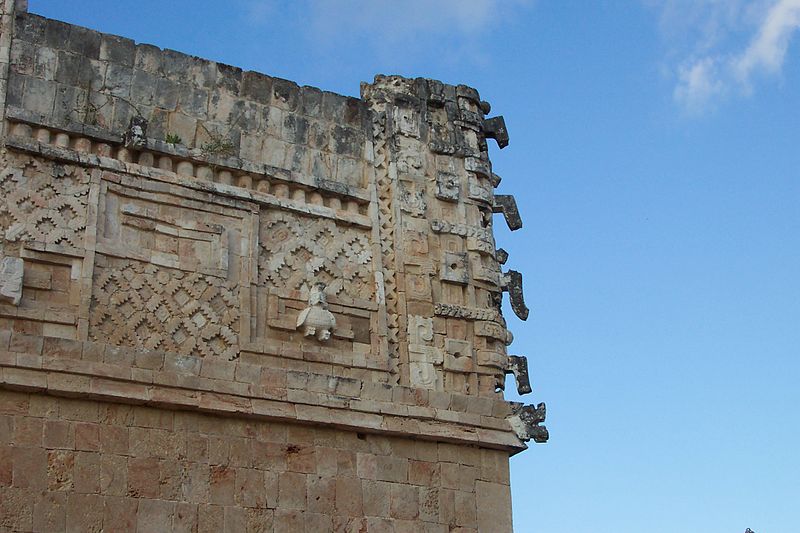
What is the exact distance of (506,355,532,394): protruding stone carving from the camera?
1107cm

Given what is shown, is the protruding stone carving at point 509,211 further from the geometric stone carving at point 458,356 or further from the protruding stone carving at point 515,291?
the geometric stone carving at point 458,356

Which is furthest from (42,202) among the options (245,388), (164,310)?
(245,388)

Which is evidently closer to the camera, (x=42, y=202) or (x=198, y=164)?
(x=42, y=202)

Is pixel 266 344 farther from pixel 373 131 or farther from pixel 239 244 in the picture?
pixel 373 131

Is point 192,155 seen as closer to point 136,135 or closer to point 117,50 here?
point 136,135

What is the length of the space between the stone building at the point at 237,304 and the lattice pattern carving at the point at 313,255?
0.8 inches

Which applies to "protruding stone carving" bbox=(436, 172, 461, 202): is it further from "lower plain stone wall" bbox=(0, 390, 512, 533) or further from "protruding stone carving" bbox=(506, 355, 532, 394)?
"lower plain stone wall" bbox=(0, 390, 512, 533)

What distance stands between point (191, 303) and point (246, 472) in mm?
1470

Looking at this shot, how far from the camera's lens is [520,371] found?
11.1 meters

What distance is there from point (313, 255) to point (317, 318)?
72 cm

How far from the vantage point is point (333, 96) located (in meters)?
11.5

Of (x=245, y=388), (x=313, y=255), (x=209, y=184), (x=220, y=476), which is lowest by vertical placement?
(x=220, y=476)

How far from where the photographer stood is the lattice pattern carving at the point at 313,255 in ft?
34.5

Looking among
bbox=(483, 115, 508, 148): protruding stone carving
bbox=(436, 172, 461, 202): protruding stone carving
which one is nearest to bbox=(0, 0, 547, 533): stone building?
bbox=(436, 172, 461, 202): protruding stone carving
